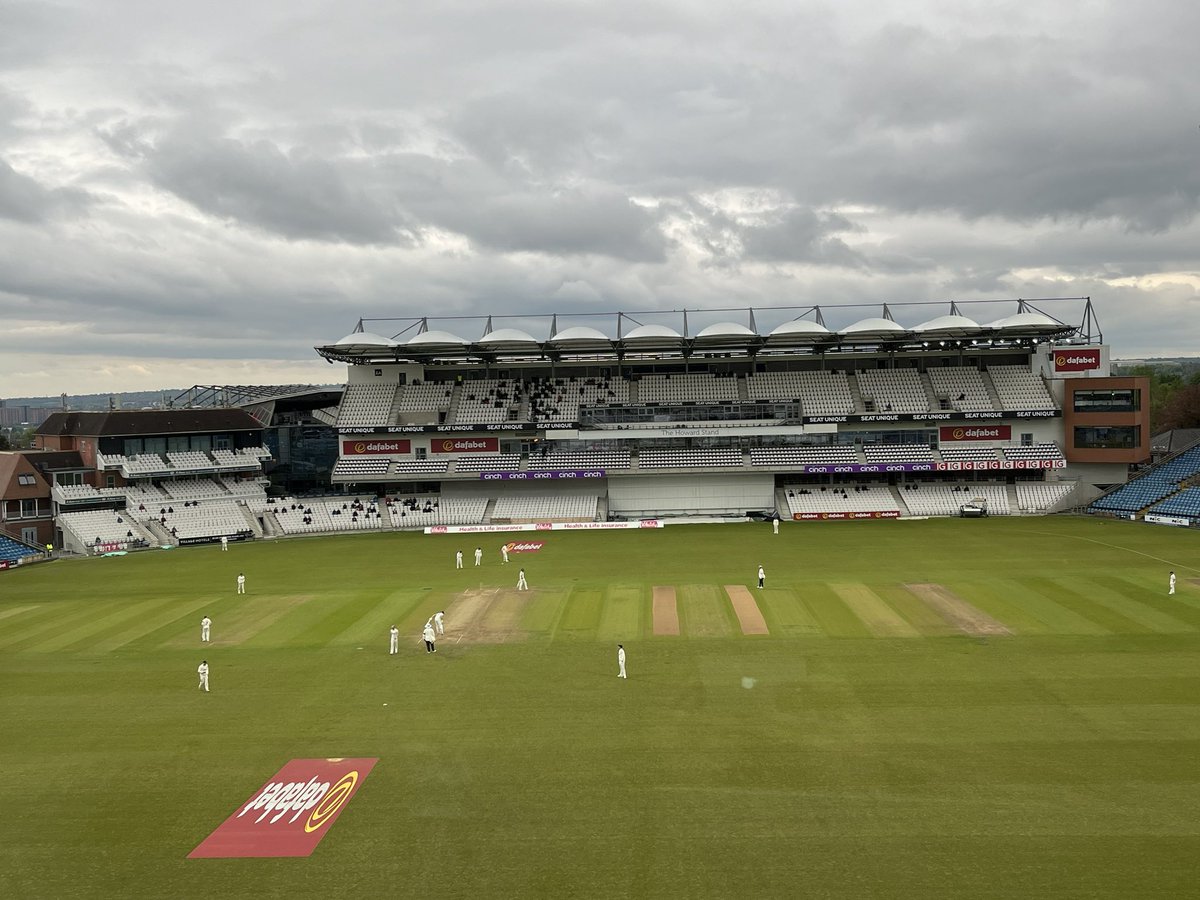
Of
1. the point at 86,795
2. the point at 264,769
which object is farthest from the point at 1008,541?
the point at 86,795

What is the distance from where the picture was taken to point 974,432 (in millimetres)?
52156

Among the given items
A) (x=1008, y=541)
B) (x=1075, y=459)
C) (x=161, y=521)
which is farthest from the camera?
(x=1075, y=459)

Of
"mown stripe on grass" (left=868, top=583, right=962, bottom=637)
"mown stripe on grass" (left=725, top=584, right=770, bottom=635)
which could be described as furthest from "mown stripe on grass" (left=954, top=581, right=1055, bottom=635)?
"mown stripe on grass" (left=725, top=584, right=770, bottom=635)

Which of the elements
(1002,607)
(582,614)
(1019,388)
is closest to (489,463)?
(582,614)

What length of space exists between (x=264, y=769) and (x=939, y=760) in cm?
1221

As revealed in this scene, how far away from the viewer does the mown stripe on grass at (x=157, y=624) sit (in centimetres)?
2233

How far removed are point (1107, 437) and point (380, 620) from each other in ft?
158

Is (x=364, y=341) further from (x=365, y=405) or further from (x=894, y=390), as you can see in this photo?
(x=894, y=390)

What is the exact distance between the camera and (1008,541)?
3681 cm

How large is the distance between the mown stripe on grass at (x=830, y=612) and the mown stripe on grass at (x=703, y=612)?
107 inches

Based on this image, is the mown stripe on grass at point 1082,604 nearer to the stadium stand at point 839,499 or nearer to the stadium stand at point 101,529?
the stadium stand at point 839,499

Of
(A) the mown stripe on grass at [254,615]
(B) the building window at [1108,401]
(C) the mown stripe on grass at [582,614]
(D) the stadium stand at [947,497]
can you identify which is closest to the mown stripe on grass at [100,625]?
(A) the mown stripe on grass at [254,615]

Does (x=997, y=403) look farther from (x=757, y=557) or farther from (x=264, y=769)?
(x=264, y=769)

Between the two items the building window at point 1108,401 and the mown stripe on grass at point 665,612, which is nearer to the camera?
the mown stripe on grass at point 665,612
